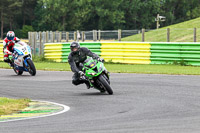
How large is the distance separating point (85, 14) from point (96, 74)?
93589 millimetres

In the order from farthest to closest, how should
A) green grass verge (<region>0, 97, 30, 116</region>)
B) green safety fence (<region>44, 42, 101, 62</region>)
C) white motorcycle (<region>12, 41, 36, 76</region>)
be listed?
green safety fence (<region>44, 42, 101, 62</region>) → white motorcycle (<region>12, 41, 36, 76</region>) → green grass verge (<region>0, 97, 30, 116</region>)

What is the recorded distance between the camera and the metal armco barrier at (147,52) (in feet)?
73.2

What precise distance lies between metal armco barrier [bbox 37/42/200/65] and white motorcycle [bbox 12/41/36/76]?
6.49m

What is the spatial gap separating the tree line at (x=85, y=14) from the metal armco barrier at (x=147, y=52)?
253ft

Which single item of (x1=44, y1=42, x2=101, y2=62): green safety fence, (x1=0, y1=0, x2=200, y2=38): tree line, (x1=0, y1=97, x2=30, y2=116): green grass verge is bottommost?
(x1=0, y1=97, x2=30, y2=116): green grass verge

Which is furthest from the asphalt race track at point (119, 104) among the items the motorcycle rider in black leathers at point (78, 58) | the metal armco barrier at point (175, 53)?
the metal armco barrier at point (175, 53)

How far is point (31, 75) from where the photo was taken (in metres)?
19.3

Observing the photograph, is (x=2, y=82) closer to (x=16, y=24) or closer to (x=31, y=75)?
(x=31, y=75)

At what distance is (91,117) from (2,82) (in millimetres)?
8219

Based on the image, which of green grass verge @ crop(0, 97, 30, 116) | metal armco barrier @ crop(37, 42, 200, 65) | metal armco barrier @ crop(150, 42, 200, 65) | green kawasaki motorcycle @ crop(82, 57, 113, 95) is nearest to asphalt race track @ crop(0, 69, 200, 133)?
green kawasaki motorcycle @ crop(82, 57, 113, 95)

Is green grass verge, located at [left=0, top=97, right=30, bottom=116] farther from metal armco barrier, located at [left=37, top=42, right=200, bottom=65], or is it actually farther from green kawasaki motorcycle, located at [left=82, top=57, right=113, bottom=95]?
metal armco barrier, located at [left=37, top=42, right=200, bottom=65]

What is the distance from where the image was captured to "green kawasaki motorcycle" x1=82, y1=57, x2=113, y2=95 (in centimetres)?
1260

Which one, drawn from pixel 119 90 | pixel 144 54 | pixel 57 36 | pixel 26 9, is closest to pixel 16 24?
pixel 26 9

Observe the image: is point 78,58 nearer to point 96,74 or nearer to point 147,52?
point 96,74
